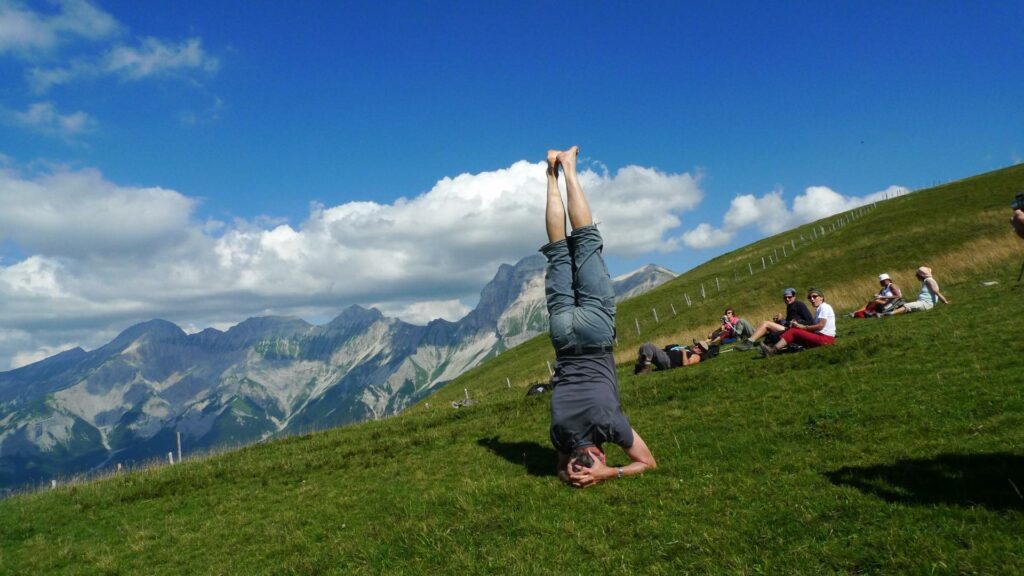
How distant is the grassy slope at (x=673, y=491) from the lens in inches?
237

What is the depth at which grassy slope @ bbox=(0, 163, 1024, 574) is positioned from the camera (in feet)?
19.7

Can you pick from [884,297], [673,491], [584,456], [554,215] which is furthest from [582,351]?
[884,297]

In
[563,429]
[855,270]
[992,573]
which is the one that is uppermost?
[855,270]

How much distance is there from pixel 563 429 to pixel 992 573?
18.1 ft

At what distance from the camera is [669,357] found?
24.3 metres

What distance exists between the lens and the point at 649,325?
61.8 m

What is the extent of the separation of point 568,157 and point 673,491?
593 cm

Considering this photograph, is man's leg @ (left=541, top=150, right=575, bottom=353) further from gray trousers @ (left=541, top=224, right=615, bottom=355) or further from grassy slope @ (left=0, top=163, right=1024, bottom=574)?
grassy slope @ (left=0, top=163, right=1024, bottom=574)

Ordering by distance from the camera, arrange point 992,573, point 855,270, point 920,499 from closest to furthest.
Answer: point 992,573 → point 920,499 → point 855,270

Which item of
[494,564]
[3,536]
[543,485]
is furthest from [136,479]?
[494,564]

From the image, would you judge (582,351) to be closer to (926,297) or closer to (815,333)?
(815,333)

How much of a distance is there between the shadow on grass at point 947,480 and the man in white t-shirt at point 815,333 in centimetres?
1128

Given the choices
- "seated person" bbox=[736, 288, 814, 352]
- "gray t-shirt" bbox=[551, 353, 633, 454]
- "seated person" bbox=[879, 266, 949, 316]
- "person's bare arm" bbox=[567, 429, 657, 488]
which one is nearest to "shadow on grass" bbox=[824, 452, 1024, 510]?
"person's bare arm" bbox=[567, 429, 657, 488]

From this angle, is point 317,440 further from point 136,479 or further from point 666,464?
point 666,464
